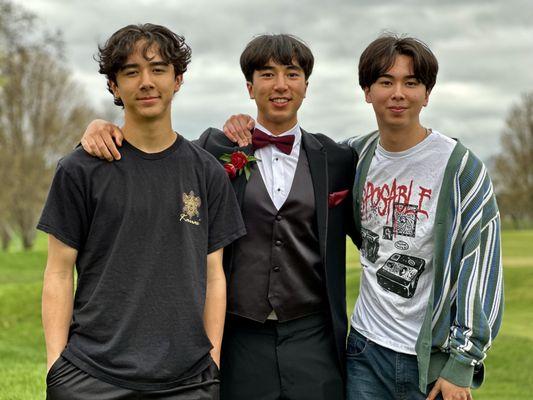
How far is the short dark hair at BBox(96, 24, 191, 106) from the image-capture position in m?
3.50

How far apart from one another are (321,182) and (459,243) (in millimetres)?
782

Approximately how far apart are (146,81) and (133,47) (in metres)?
0.17

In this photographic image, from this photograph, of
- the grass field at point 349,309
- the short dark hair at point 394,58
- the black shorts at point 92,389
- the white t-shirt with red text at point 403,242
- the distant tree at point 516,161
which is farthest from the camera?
the distant tree at point 516,161

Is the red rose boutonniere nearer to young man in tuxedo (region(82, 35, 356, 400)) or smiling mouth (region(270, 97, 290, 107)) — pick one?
young man in tuxedo (region(82, 35, 356, 400))

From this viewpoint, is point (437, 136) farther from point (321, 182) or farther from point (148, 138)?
point (148, 138)

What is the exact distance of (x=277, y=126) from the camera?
4.25 meters

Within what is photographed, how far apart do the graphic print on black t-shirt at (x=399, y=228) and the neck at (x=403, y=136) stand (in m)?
0.18

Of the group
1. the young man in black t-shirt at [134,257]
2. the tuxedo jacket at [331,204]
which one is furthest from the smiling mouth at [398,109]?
the young man in black t-shirt at [134,257]

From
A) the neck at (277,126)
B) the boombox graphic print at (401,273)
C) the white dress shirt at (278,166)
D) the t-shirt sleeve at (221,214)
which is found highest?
the neck at (277,126)

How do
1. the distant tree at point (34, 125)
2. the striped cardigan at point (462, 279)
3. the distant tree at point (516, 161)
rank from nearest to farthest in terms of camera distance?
1. the striped cardigan at point (462, 279)
2. the distant tree at point (34, 125)
3. the distant tree at point (516, 161)

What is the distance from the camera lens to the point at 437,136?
3998mm

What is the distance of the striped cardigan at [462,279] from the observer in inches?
148

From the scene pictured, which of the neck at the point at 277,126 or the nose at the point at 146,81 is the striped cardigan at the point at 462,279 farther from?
the nose at the point at 146,81

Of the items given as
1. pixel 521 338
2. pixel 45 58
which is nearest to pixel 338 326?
pixel 521 338
